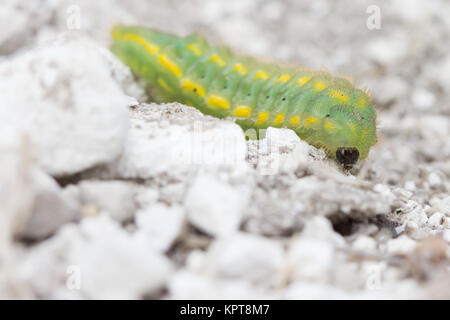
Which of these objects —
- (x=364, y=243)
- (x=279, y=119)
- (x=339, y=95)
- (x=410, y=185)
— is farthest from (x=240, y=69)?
(x=364, y=243)

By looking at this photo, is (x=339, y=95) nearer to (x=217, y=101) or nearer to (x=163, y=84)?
(x=217, y=101)

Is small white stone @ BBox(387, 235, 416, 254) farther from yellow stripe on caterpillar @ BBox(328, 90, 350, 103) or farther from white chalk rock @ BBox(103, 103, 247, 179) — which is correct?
yellow stripe on caterpillar @ BBox(328, 90, 350, 103)

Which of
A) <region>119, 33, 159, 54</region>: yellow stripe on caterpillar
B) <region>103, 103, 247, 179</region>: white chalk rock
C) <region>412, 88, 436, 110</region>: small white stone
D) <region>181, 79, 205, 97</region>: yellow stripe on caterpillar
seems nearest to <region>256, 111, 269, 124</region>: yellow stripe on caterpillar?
<region>181, 79, 205, 97</region>: yellow stripe on caterpillar

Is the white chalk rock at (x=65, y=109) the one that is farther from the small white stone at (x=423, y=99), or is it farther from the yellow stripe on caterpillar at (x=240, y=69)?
the small white stone at (x=423, y=99)

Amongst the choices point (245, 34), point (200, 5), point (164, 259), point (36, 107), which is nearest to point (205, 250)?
point (164, 259)

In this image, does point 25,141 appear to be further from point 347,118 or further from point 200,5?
point 200,5

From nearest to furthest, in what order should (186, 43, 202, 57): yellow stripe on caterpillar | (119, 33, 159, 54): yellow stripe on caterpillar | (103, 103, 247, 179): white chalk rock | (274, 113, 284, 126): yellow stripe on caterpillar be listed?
1. (103, 103, 247, 179): white chalk rock
2. (274, 113, 284, 126): yellow stripe on caterpillar
3. (186, 43, 202, 57): yellow stripe on caterpillar
4. (119, 33, 159, 54): yellow stripe on caterpillar
